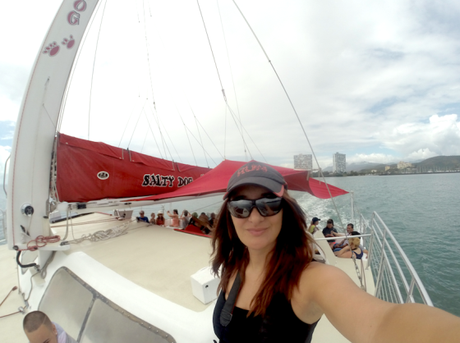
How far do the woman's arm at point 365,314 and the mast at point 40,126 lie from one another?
11.9 feet

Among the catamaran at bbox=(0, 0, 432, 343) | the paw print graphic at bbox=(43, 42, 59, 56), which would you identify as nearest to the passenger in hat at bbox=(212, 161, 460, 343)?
the catamaran at bbox=(0, 0, 432, 343)

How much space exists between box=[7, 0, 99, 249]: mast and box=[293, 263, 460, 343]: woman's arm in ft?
11.9

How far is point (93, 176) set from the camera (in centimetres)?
323

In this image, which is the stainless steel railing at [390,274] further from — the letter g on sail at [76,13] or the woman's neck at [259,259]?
the letter g on sail at [76,13]

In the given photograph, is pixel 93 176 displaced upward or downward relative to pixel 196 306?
upward

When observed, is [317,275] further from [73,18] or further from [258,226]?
[73,18]

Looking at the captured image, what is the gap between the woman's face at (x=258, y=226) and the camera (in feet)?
2.97

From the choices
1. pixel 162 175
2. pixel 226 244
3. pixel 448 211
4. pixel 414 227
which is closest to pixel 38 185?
pixel 162 175

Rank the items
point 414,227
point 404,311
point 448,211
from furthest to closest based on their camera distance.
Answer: point 448,211, point 414,227, point 404,311

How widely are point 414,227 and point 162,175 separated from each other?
15.3 metres

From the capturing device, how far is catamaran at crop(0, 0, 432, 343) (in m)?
1.73

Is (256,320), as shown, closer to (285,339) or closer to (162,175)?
(285,339)

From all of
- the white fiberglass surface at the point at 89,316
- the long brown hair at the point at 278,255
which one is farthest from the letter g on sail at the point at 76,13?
the long brown hair at the point at 278,255

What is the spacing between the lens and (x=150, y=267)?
2.42m
